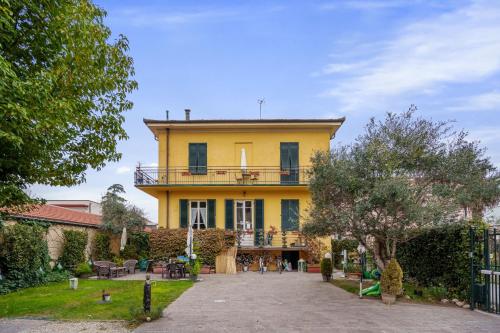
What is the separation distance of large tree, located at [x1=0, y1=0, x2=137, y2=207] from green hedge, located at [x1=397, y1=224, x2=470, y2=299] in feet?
29.4

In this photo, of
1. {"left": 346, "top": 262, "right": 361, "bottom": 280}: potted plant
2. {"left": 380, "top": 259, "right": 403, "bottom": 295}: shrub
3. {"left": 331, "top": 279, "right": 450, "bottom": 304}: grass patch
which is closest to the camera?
{"left": 380, "top": 259, "right": 403, "bottom": 295}: shrub

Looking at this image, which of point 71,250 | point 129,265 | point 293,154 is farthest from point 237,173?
point 71,250

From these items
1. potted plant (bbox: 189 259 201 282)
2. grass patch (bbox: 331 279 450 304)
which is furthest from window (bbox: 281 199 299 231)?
grass patch (bbox: 331 279 450 304)

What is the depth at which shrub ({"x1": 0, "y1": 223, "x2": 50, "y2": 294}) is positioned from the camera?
15.9 m

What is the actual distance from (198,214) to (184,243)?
3651mm

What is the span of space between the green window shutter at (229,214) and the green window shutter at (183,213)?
2228 millimetres

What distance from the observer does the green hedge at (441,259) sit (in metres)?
12.7

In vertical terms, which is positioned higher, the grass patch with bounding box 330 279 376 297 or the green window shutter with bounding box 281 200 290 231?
the green window shutter with bounding box 281 200 290 231

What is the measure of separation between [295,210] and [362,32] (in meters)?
16.2

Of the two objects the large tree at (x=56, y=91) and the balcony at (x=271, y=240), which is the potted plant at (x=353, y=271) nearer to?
the balcony at (x=271, y=240)

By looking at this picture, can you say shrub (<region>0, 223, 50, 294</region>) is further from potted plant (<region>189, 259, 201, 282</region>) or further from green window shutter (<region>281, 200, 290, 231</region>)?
green window shutter (<region>281, 200, 290, 231</region>)

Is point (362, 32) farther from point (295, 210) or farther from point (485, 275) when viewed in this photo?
point (295, 210)

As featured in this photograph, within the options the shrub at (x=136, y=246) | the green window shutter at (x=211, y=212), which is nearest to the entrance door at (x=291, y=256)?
the green window shutter at (x=211, y=212)

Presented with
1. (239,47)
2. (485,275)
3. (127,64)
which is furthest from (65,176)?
(485,275)
